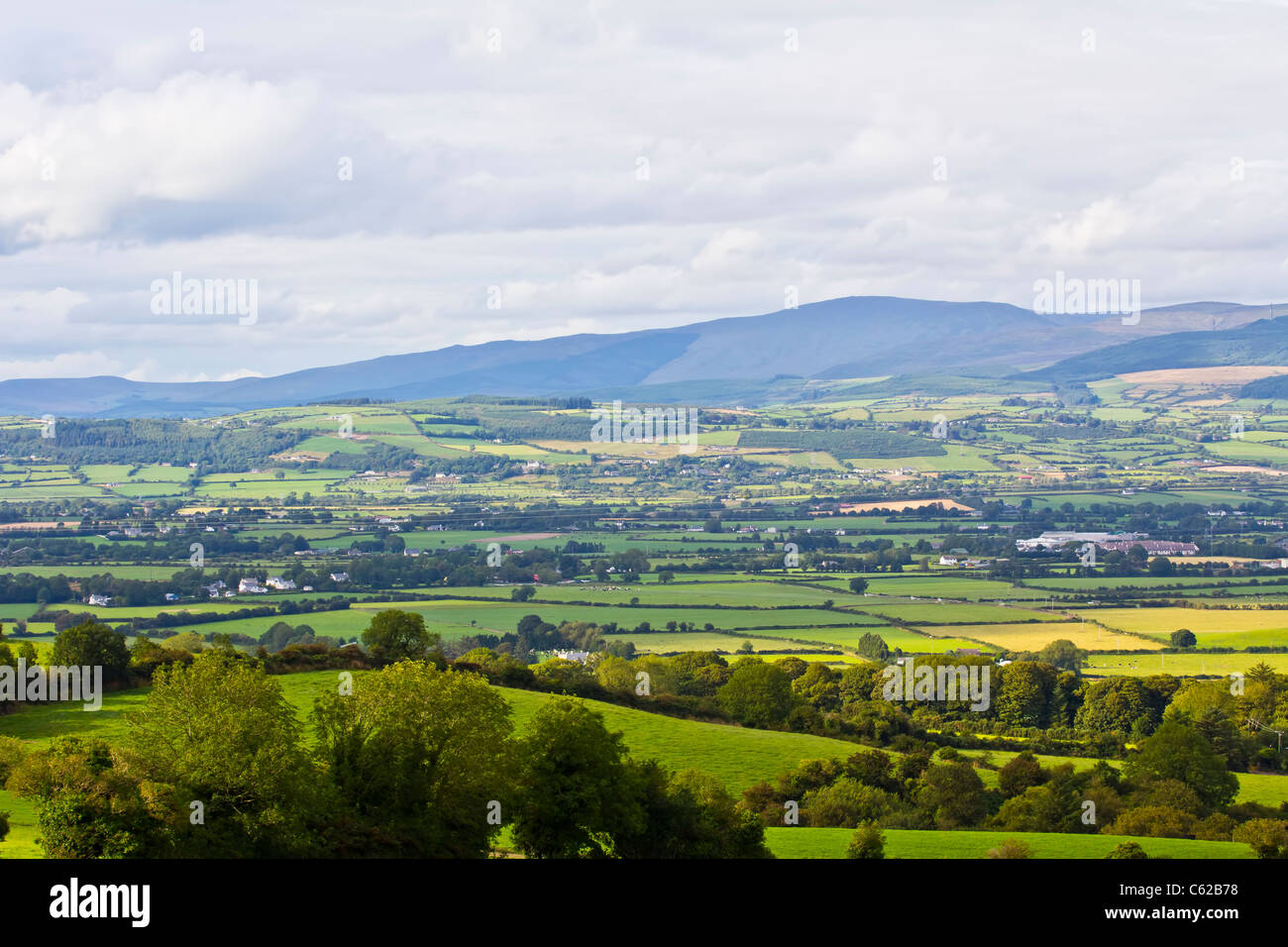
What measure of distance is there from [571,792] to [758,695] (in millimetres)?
29393

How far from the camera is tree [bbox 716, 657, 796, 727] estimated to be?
184 feet

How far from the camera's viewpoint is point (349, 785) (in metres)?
28.2

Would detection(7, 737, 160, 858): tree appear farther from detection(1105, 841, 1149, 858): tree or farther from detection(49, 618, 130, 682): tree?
detection(49, 618, 130, 682): tree

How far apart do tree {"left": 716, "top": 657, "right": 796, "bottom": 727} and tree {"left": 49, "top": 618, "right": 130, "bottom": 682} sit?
962 inches

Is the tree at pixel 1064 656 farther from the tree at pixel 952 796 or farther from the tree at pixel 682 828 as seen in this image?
the tree at pixel 682 828

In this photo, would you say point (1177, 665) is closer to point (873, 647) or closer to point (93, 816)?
point (873, 647)

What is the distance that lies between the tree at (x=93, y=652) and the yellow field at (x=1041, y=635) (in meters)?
50.7

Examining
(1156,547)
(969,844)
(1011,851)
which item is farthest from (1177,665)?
(1156,547)

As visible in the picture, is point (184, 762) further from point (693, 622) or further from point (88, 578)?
point (88, 578)

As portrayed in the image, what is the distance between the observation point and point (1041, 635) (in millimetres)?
83188

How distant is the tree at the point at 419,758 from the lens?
2778 cm

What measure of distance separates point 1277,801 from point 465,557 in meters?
86.7

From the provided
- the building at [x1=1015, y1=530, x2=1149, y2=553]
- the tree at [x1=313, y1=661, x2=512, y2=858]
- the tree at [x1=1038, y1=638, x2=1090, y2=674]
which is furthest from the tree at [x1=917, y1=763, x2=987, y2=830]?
the building at [x1=1015, y1=530, x2=1149, y2=553]
